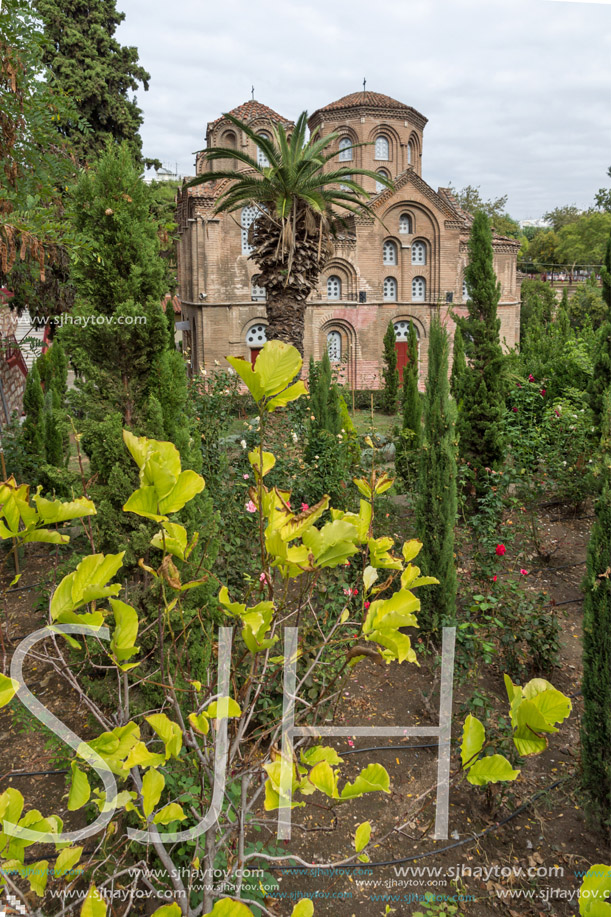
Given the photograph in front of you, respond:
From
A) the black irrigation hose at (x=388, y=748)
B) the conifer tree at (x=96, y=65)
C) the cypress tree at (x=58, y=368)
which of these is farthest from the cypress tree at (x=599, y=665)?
the conifer tree at (x=96, y=65)

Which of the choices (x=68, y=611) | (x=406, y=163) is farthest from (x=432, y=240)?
(x=68, y=611)

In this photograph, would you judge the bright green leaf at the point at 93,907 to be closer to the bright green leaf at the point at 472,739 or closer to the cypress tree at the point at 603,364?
the bright green leaf at the point at 472,739

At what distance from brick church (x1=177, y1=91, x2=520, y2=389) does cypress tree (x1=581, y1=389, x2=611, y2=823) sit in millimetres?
18604

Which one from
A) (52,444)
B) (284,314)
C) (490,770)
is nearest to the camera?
(490,770)

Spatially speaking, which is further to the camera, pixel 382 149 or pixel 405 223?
pixel 382 149

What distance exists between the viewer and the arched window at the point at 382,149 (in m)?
26.1

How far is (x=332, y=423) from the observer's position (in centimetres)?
816

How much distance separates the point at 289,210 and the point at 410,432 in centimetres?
492

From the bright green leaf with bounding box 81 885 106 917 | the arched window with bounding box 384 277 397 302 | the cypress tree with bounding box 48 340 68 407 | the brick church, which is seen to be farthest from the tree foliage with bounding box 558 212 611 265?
the bright green leaf with bounding box 81 885 106 917

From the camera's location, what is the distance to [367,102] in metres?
25.1

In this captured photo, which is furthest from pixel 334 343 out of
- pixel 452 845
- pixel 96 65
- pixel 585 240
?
pixel 585 240

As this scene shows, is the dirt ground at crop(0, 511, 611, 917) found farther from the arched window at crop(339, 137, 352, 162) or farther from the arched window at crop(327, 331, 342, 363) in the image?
the arched window at crop(339, 137, 352, 162)

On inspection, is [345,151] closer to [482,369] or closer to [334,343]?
[334,343]

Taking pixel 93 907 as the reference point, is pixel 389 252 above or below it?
above
